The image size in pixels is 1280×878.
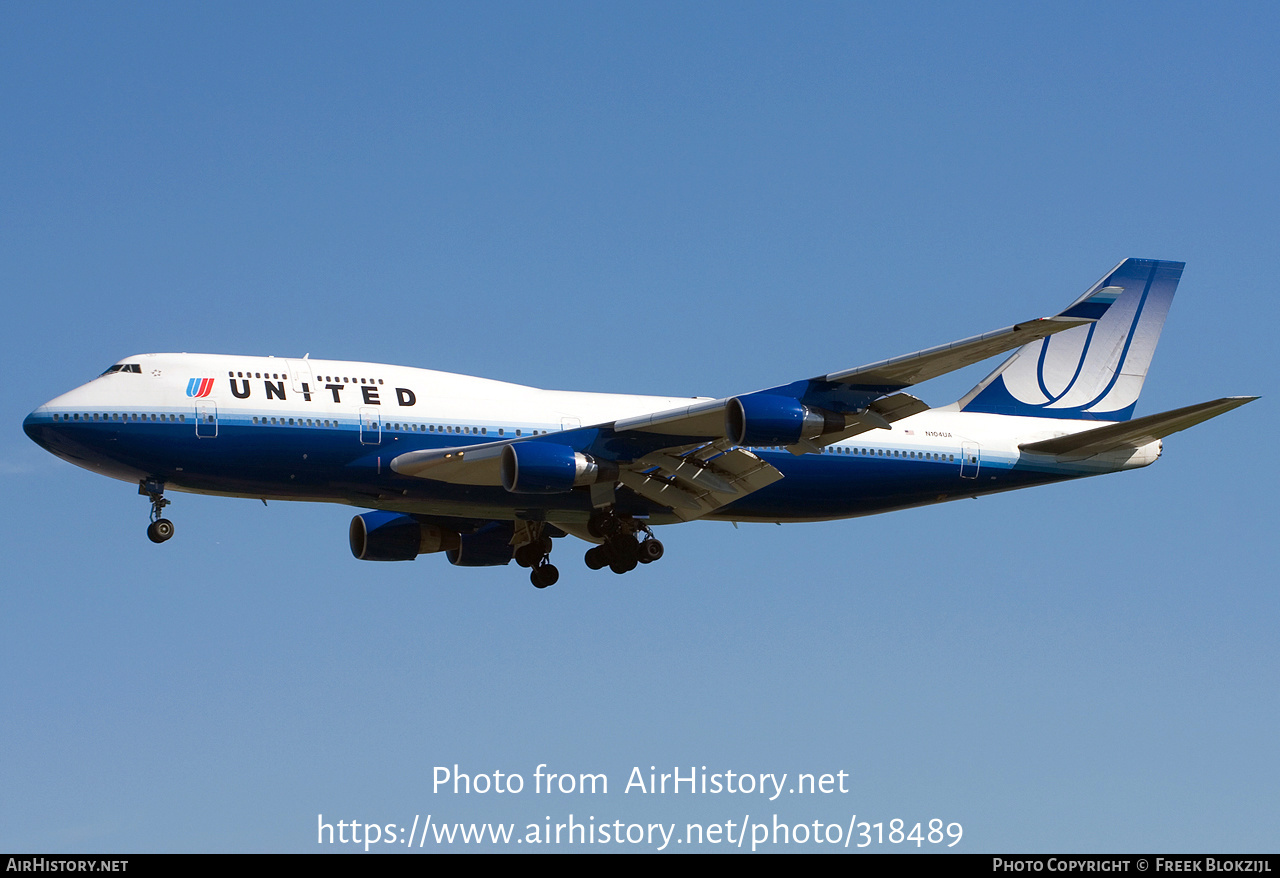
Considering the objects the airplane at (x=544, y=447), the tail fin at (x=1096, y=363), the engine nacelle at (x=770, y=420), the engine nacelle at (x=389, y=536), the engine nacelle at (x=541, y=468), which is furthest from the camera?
the tail fin at (x=1096, y=363)

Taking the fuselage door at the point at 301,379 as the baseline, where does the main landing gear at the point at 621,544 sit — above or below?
below

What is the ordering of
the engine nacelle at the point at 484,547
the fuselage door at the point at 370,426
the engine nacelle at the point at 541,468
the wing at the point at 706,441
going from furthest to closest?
the engine nacelle at the point at 484,547
the fuselage door at the point at 370,426
the engine nacelle at the point at 541,468
the wing at the point at 706,441

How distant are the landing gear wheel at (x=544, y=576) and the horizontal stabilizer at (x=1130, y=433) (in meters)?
13.8

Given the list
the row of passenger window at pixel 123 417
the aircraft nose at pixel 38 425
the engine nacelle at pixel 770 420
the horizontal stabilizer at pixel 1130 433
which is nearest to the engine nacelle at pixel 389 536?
the row of passenger window at pixel 123 417

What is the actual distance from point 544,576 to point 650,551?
4.45 metres

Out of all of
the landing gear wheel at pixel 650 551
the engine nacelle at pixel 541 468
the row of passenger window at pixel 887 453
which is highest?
the row of passenger window at pixel 887 453

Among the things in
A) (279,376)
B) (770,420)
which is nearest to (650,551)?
(770,420)

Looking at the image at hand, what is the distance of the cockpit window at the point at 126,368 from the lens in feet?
124

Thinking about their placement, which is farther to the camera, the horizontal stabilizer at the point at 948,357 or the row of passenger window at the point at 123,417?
the row of passenger window at the point at 123,417

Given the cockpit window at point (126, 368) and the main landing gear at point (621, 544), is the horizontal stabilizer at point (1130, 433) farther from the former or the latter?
the cockpit window at point (126, 368)
